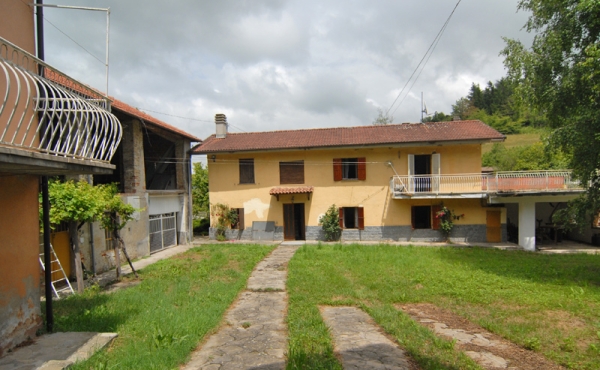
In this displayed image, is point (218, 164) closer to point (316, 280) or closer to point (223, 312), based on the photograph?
point (316, 280)

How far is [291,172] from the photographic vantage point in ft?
62.1

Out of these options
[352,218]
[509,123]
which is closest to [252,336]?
[352,218]

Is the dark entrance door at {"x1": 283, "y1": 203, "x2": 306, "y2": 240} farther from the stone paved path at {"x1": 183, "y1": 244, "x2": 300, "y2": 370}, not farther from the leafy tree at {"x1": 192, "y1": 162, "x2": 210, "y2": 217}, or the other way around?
the stone paved path at {"x1": 183, "y1": 244, "x2": 300, "y2": 370}

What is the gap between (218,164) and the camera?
763 inches

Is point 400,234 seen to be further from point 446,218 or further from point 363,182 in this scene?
point 363,182

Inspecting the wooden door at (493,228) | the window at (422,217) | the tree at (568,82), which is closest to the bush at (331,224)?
the window at (422,217)

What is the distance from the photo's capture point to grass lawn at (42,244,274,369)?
15.6 feet

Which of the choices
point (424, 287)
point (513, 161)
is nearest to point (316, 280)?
point (424, 287)

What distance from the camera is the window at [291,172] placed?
1889 cm

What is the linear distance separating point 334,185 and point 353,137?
2.78 meters

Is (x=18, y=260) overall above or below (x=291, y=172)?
below

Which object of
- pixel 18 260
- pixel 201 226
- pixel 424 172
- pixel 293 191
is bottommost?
pixel 201 226

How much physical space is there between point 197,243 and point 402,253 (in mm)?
10112

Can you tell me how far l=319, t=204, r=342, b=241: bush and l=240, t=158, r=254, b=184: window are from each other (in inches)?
176
